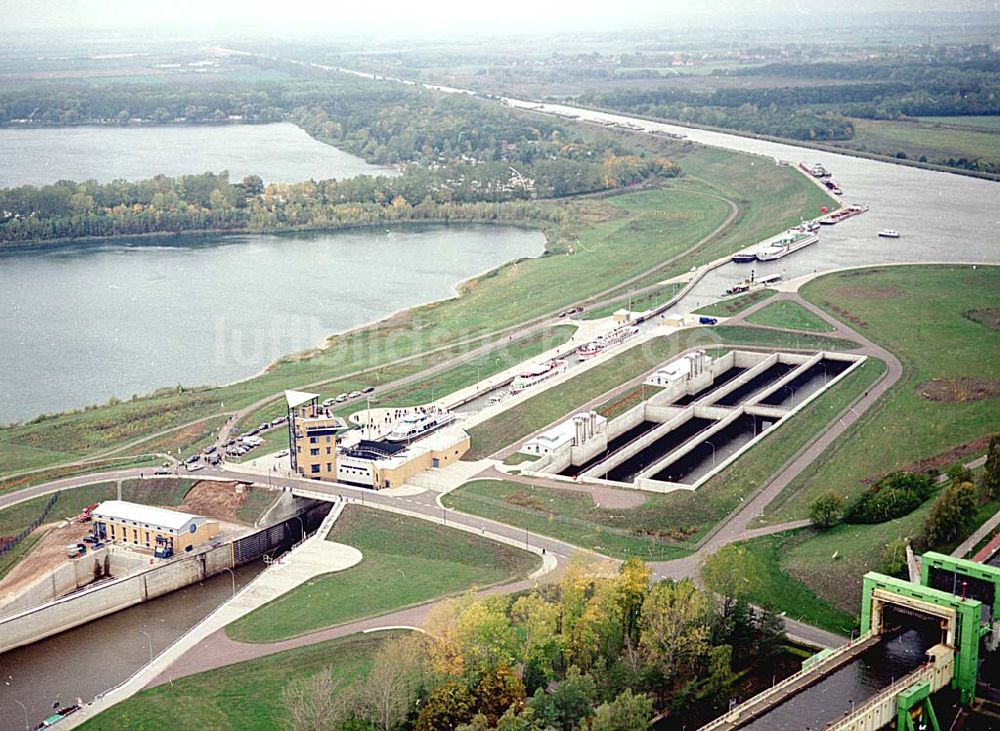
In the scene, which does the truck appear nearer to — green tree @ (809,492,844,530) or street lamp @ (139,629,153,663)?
street lamp @ (139,629,153,663)

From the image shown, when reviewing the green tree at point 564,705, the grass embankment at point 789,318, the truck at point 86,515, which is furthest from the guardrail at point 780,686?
the grass embankment at point 789,318

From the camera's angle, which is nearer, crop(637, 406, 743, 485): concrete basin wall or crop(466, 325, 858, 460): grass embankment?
crop(637, 406, 743, 485): concrete basin wall

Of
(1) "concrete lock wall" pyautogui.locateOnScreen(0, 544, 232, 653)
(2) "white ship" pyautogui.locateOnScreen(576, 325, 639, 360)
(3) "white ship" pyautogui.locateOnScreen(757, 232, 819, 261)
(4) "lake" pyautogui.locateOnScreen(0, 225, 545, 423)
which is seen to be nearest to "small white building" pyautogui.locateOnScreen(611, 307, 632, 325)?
(2) "white ship" pyautogui.locateOnScreen(576, 325, 639, 360)

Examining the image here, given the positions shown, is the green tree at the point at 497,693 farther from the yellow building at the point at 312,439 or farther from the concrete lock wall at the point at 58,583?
the yellow building at the point at 312,439

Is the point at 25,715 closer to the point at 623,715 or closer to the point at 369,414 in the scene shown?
the point at 623,715

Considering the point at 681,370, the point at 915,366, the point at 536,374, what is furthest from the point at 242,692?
the point at 915,366
